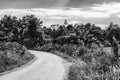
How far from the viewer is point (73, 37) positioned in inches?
1981

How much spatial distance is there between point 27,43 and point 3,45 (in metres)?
34.0

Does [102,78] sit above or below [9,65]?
above

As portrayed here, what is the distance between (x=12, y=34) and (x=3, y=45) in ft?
120

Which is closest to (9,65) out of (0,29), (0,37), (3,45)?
(3,45)

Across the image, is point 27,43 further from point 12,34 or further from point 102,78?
point 102,78

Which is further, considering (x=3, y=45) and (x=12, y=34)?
(x=12, y=34)

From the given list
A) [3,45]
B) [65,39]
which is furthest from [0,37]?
[3,45]

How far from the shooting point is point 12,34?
197 feet

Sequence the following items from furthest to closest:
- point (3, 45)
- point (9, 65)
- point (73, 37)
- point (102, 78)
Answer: point (73, 37), point (3, 45), point (9, 65), point (102, 78)

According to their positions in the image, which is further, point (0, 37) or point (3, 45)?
point (0, 37)

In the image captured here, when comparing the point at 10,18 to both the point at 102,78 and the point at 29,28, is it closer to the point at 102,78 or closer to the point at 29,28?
the point at 29,28

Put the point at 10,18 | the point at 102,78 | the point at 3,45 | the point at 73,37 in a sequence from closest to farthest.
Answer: the point at 102,78 < the point at 3,45 < the point at 73,37 < the point at 10,18

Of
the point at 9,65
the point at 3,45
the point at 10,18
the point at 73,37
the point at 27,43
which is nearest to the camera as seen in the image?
the point at 9,65

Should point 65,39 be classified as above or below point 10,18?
below
